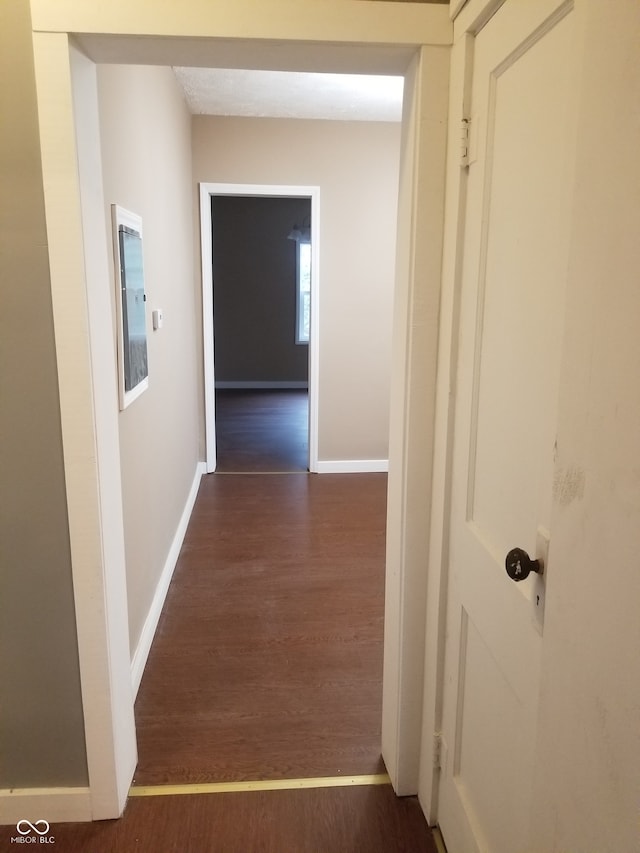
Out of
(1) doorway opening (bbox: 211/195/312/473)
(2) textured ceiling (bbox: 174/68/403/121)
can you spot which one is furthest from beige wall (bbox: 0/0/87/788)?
(1) doorway opening (bbox: 211/195/312/473)

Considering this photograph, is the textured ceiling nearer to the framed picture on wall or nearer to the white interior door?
the framed picture on wall

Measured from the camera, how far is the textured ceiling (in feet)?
11.4

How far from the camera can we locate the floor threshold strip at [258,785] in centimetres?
179

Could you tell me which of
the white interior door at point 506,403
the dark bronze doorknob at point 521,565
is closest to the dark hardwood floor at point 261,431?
the white interior door at point 506,403

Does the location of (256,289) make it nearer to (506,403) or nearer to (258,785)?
(258,785)

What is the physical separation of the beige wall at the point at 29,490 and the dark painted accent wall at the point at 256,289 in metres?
7.13

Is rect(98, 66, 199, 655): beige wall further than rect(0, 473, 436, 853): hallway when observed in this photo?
Yes

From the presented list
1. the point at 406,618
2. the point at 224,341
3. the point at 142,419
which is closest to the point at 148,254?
the point at 142,419

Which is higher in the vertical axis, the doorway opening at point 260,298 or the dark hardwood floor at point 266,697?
the doorway opening at point 260,298

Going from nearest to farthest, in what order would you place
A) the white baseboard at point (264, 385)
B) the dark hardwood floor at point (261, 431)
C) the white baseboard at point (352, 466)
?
1. the white baseboard at point (352, 466)
2. the dark hardwood floor at point (261, 431)
3. the white baseboard at point (264, 385)

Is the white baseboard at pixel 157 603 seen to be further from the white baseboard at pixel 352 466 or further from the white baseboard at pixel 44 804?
the white baseboard at pixel 352 466

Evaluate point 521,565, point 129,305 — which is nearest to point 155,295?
point 129,305
